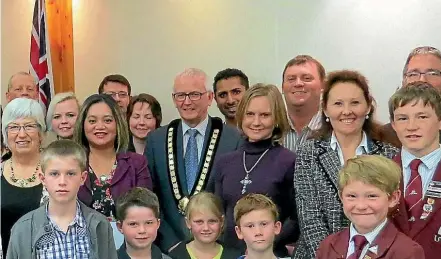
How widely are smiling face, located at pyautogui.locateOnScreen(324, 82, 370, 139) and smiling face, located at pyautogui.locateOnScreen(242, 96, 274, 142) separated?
33 centimetres

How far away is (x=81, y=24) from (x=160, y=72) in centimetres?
86

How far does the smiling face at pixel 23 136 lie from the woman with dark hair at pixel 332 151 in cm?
123

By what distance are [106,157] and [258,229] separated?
84 cm

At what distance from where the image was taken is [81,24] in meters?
5.65

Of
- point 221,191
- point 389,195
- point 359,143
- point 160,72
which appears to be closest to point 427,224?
point 389,195

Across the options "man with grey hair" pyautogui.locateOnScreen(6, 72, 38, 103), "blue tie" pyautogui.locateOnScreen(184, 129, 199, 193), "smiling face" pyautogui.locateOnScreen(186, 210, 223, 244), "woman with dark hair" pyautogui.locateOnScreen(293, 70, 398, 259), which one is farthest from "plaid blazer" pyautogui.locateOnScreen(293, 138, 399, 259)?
"man with grey hair" pyautogui.locateOnScreen(6, 72, 38, 103)

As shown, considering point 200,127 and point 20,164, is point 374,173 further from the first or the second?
point 20,164

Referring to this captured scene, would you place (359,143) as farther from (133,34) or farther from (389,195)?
(133,34)

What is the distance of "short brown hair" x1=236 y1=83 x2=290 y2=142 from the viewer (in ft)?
9.96

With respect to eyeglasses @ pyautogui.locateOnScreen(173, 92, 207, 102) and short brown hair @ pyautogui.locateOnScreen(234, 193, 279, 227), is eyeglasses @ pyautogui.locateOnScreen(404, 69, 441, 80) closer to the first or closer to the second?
short brown hair @ pyautogui.locateOnScreen(234, 193, 279, 227)

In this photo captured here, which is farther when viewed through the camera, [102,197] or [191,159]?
[191,159]

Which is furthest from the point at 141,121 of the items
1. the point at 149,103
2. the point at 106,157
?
the point at 106,157

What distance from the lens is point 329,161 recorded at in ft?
9.00

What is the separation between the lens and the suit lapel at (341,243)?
237 cm
